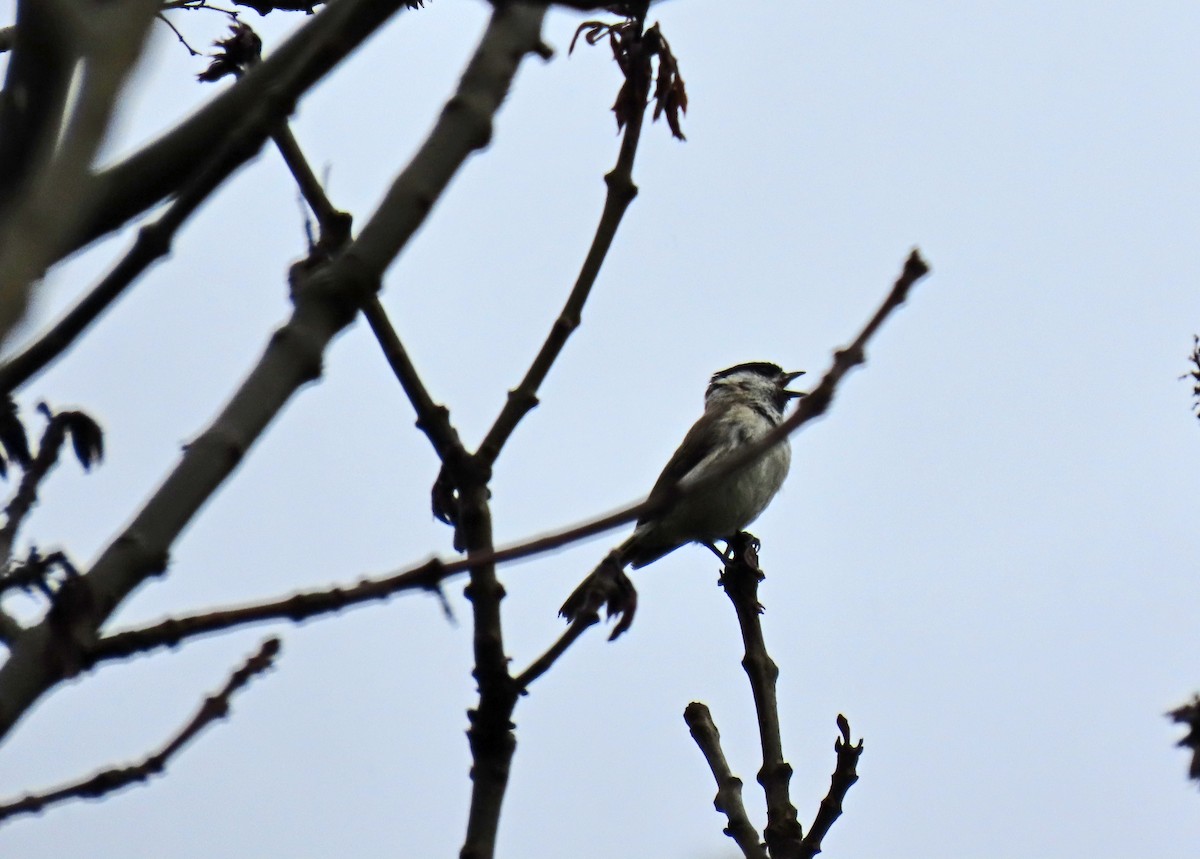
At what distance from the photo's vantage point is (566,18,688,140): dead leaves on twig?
2566 mm

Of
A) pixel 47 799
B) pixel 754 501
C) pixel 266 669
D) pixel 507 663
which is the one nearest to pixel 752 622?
pixel 507 663

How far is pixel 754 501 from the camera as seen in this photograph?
930 cm

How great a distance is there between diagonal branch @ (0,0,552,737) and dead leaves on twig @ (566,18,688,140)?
630 millimetres

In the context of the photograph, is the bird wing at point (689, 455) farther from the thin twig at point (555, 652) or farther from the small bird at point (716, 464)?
the thin twig at point (555, 652)

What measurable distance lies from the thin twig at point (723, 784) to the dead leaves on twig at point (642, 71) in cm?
162

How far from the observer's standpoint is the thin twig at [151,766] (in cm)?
164

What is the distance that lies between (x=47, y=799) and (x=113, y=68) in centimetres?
83

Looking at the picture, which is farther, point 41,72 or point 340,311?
point 340,311

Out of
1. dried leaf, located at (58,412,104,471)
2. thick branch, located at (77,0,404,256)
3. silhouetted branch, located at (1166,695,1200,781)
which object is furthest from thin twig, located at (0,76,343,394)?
silhouetted branch, located at (1166,695,1200,781)

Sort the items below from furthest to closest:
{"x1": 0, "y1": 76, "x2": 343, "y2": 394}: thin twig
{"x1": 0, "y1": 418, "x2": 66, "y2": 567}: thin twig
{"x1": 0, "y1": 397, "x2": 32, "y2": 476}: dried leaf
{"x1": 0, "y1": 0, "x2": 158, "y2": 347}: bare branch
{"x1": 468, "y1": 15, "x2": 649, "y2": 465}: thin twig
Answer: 1. {"x1": 0, "y1": 397, "x2": 32, "y2": 476}: dried leaf
2. {"x1": 468, "y1": 15, "x2": 649, "y2": 465}: thin twig
3. {"x1": 0, "y1": 418, "x2": 66, "y2": 567}: thin twig
4. {"x1": 0, "y1": 76, "x2": 343, "y2": 394}: thin twig
5. {"x1": 0, "y1": 0, "x2": 158, "y2": 347}: bare branch

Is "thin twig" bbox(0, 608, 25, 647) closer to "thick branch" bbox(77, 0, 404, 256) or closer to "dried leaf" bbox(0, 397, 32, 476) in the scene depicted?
"thick branch" bbox(77, 0, 404, 256)

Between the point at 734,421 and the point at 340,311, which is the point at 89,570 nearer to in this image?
the point at 340,311

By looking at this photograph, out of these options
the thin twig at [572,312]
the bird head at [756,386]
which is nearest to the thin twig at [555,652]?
the thin twig at [572,312]

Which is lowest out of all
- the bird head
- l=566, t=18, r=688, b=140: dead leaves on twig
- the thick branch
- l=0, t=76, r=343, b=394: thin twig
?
l=0, t=76, r=343, b=394: thin twig
